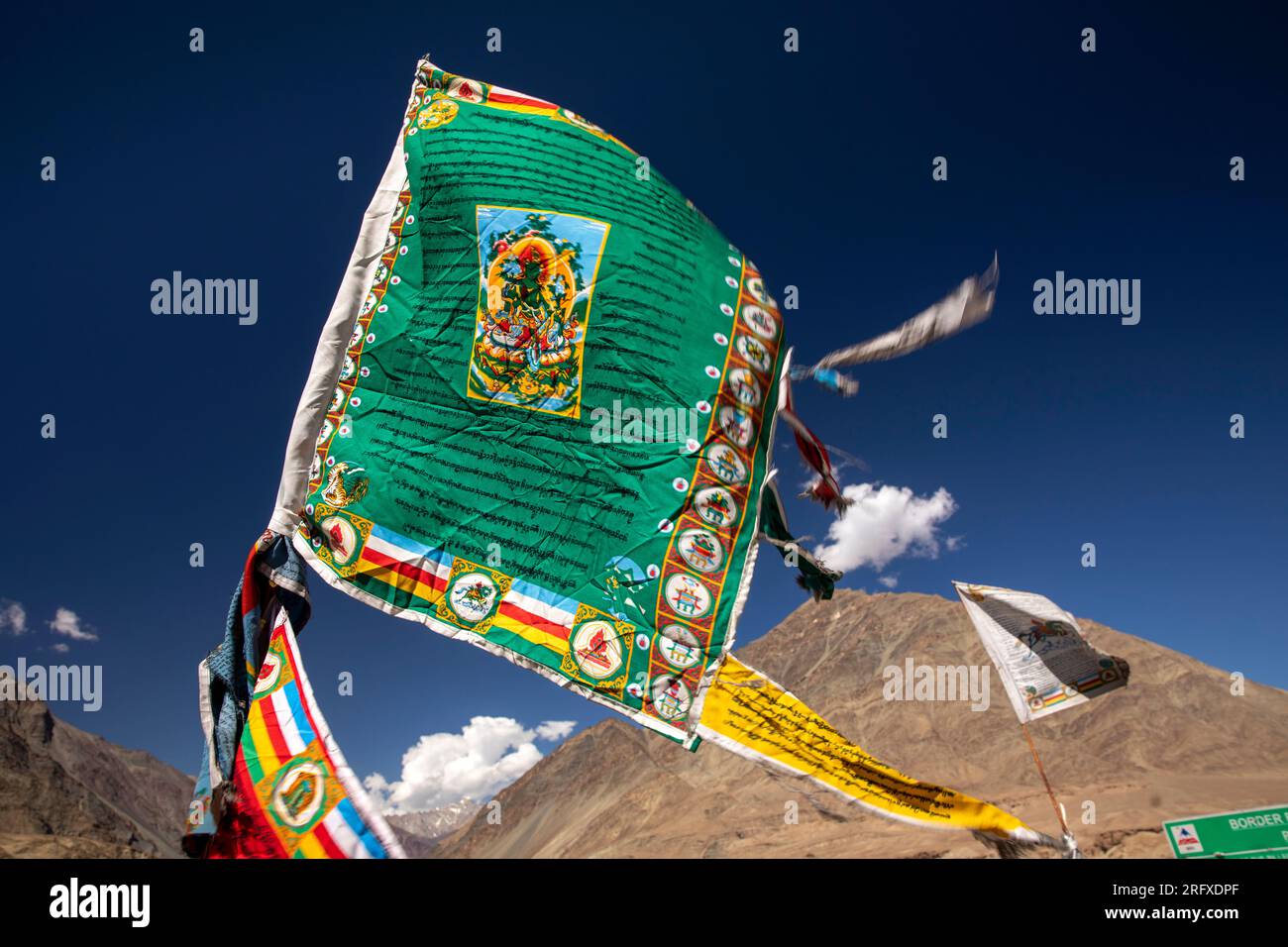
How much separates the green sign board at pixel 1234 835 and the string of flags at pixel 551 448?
5.11 meters

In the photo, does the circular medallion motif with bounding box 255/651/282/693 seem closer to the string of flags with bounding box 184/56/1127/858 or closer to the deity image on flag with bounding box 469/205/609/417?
the string of flags with bounding box 184/56/1127/858

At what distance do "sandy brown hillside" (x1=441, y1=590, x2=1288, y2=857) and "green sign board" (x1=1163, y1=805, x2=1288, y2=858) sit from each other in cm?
2234

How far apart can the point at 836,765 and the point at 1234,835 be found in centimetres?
574

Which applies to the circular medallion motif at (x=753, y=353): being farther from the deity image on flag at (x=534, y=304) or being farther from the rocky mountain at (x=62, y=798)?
the rocky mountain at (x=62, y=798)

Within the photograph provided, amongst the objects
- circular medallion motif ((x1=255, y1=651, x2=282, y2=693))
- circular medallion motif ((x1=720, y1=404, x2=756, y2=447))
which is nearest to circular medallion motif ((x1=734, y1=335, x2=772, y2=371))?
circular medallion motif ((x1=720, y1=404, x2=756, y2=447))

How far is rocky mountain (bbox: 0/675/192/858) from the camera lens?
3028 cm

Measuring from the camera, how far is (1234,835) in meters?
6.18

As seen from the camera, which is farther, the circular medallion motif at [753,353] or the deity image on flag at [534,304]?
the circular medallion motif at [753,353]

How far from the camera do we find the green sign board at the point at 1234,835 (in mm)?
6004

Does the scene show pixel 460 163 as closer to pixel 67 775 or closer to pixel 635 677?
pixel 635 677

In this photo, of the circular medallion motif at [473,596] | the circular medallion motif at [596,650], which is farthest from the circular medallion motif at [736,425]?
the circular medallion motif at [473,596]

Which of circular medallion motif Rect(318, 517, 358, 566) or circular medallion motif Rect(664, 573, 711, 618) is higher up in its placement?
circular medallion motif Rect(318, 517, 358, 566)
